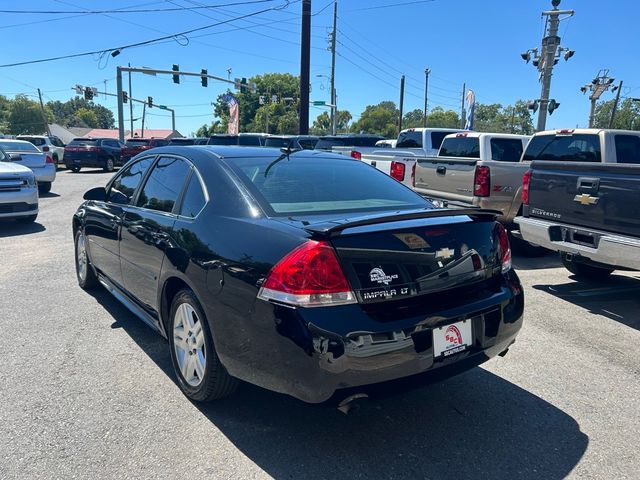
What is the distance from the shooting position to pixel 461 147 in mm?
9961

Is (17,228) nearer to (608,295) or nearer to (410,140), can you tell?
(608,295)

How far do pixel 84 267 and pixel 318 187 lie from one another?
3349 millimetres

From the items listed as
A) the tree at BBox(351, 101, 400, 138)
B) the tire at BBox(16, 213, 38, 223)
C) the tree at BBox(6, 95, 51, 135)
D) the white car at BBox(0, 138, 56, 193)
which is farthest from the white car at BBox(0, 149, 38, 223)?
the tree at BBox(6, 95, 51, 135)

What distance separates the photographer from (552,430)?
2.97m

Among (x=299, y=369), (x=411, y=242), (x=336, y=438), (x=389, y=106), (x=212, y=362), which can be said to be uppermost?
(x=389, y=106)

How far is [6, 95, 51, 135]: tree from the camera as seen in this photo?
314 ft

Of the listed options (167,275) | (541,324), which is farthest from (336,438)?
(541,324)

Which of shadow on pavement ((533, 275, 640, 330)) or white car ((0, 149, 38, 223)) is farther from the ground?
white car ((0, 149, 38, 223))

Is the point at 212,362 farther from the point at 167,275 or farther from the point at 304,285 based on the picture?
the point at 304,285

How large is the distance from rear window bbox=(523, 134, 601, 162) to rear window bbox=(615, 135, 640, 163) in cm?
26

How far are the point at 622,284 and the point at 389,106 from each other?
115 meters

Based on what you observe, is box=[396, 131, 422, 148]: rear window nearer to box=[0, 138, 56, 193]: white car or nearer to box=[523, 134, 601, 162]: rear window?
box=[523, 134, 601, 162]: rear window

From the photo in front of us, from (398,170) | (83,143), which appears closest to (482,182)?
(398,170)

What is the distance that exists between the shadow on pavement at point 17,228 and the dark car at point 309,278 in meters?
6.69
